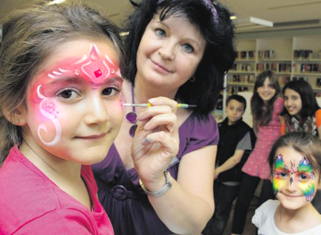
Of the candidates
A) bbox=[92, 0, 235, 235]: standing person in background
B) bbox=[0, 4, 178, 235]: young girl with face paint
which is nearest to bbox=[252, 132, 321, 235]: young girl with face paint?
bbox=[92, 0, 235, 235]: standing person in background

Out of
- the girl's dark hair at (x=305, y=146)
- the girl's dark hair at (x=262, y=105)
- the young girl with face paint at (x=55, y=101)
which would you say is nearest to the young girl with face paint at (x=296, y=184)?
the girl's dark hair at (x=305, y=146)

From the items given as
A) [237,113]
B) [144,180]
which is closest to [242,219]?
[237,113]

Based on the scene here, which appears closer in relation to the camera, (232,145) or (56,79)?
(56,79)

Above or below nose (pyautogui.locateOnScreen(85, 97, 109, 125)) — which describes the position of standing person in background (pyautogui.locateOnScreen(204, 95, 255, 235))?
below

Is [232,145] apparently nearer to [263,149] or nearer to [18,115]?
[263,149]

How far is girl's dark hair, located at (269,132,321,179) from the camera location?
1.54 metres

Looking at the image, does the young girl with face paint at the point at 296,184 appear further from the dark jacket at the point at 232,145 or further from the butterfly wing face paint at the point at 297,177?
the dark jacket at the point at 232,145

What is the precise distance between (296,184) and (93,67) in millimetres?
1278

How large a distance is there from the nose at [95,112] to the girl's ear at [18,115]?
147 mm

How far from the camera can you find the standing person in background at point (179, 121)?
0.89 metres

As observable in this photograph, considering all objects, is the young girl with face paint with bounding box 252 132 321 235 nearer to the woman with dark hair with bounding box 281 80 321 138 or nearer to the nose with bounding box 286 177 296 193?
the nose with bounding box 286 177 296 193

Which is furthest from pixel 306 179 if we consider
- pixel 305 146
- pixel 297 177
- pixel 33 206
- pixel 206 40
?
pixel 33 206

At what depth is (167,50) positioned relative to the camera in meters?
0.93

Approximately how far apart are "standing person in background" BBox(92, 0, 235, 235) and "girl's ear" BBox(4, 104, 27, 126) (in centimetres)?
34
